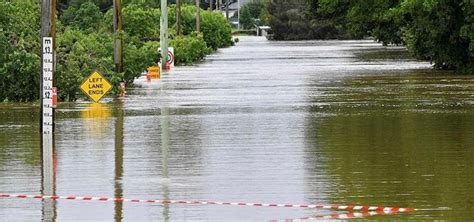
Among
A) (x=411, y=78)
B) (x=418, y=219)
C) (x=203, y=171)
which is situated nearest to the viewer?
(x=418, y=219)

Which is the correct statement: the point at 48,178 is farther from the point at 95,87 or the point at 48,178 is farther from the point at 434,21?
the point at 434,21

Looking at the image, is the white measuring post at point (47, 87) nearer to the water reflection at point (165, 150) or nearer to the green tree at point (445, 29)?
the water reflection at point (165, 150)

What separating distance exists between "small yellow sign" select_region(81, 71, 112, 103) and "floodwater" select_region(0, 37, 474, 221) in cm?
46

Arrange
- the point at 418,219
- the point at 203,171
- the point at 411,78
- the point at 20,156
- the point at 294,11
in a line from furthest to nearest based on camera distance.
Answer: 1. the point at 294,11
2. the point at 411,78
3. the point at 20,156
4. the point at 203,171
5. the point at 418,219

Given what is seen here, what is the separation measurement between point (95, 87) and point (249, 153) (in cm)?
1501

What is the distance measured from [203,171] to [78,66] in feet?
66.6

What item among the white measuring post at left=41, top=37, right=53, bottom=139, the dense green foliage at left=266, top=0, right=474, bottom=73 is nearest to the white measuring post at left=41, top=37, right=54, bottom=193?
the white measuring post at left=41, top=37, right=53, bottom=139

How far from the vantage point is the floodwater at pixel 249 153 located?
1468 centimetres

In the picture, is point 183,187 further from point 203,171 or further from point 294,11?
point 294,11

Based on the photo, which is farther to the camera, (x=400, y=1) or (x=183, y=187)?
(x=400, y=1)

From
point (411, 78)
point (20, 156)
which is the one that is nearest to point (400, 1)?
point (411, 78)

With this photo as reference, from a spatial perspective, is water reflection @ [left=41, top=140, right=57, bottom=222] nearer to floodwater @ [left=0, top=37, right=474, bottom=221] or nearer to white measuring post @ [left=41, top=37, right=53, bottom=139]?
floodwater @ [left=0, top=37, right=474, bottom=221]

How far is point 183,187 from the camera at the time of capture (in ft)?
53.9

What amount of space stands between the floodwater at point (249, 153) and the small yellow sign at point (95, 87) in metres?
0.46
